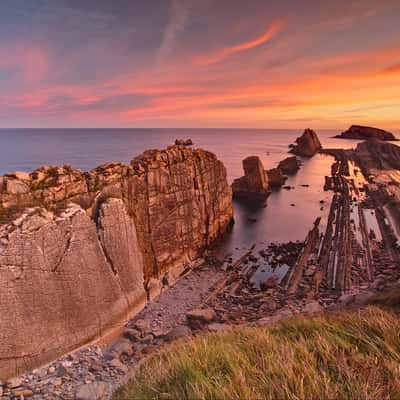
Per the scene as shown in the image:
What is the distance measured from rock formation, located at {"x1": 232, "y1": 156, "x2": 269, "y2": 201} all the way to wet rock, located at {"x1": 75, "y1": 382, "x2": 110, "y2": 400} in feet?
112

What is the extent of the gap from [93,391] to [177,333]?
4.43 meters

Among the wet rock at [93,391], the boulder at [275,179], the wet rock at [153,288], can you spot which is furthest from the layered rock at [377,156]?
the wet rock at [93,391]

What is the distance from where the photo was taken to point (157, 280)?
54.5 ft

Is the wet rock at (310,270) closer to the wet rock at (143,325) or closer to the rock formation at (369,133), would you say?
the wet rock at (143,325)

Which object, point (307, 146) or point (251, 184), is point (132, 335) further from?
point (307, 146)

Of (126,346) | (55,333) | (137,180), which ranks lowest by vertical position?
(126,346)

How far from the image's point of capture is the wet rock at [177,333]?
11300 millimetres

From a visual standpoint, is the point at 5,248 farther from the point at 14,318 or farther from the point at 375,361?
the point at 375,361

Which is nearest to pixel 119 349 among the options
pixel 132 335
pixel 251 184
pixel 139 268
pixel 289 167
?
pixel 132 335

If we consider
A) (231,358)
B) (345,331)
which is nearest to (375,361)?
(345,331)

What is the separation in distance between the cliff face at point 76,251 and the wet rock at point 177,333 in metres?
2.95

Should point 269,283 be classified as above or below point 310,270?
below

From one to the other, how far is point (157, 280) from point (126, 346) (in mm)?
5571

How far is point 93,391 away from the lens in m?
7.61
